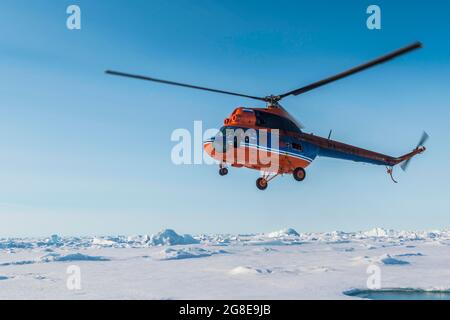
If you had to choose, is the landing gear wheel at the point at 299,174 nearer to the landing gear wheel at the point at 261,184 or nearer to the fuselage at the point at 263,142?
the fuselage at the point at 263,142

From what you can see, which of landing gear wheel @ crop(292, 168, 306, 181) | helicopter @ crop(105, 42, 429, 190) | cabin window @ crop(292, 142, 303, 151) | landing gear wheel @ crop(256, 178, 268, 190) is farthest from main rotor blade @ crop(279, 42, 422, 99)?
landing gear wheel @ crop(256, 178, 268, 190)

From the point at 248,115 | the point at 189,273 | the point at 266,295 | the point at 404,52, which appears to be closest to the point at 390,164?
the point at 248,115

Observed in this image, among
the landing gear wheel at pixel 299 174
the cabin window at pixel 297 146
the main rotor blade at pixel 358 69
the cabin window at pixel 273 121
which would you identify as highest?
the main rotor blade at pixel 358 69

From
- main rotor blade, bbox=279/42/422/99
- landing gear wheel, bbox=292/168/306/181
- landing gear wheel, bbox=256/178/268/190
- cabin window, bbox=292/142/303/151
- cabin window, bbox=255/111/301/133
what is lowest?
landing gear wheel, bbox=256/178/268/190

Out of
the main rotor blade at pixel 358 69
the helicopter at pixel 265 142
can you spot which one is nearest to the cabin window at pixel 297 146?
the helicopter at pixel 265 142

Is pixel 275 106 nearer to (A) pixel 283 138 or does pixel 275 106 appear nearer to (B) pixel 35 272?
(A) pixel 283 138

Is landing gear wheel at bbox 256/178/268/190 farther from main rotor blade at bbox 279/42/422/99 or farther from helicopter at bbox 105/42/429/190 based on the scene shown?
main rotor blade at bbox 279/42/422/99

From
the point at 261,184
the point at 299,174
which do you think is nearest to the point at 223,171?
Result: the point at 261,184

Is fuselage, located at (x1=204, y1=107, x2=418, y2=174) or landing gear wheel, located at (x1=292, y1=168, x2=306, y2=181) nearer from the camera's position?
fuselage, located at (x1=204, y1=107, x2=418, y2=174)

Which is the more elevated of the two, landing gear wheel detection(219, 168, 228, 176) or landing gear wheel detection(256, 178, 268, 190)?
landing gear wheel detection(219, 168, 228, 176)
